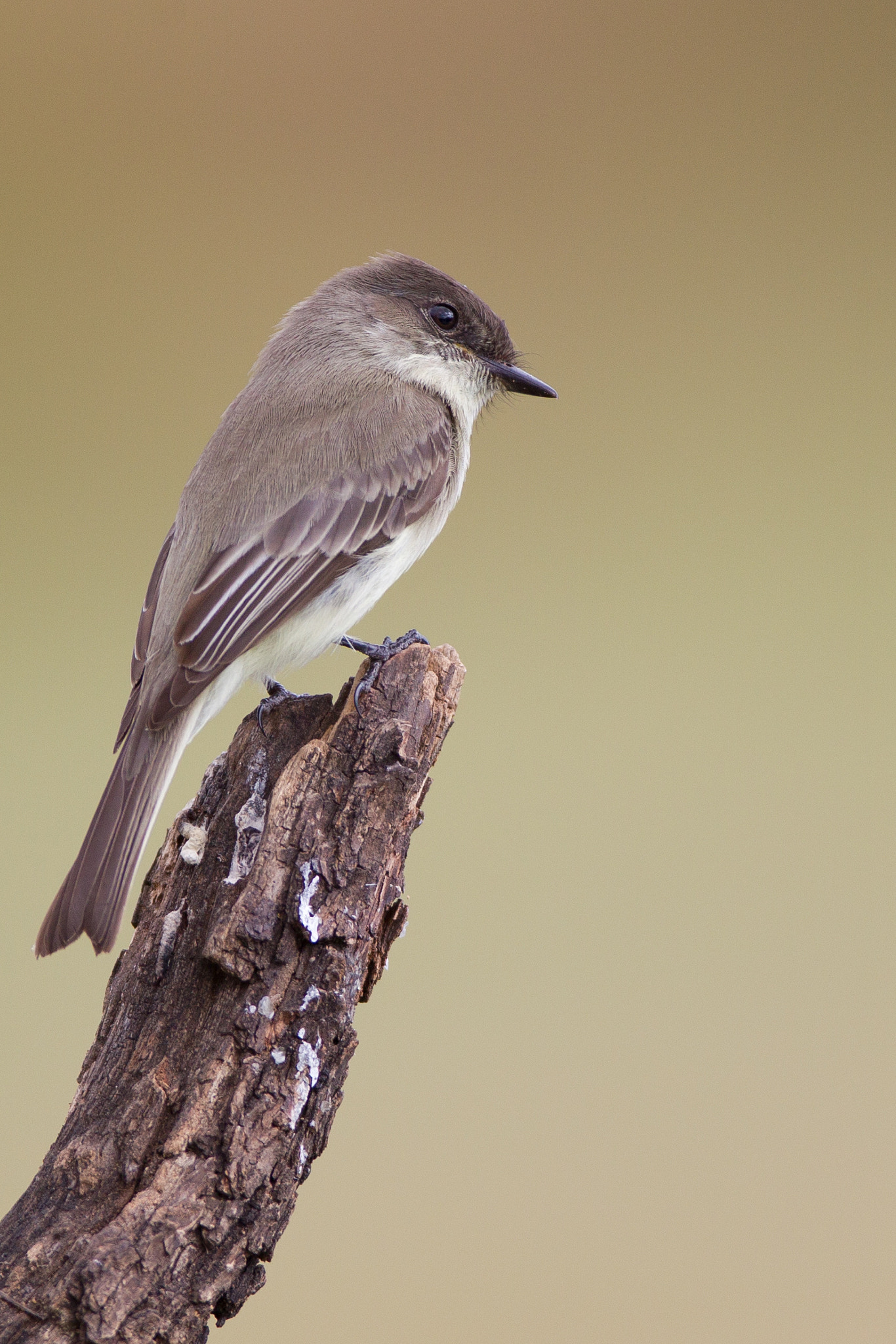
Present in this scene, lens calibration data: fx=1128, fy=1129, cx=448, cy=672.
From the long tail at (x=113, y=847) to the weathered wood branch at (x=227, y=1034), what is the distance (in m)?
0.05

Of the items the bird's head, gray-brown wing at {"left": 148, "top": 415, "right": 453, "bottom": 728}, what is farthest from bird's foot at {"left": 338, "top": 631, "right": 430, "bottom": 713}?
the bird's head

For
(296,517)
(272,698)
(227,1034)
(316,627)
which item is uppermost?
(296,517)

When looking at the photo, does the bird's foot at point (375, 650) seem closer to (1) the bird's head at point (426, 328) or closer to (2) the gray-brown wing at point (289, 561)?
(2) the gray-brown wing at point (289, 561)

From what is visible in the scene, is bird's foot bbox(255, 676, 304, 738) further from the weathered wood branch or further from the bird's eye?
the bird's eye

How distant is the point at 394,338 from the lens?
2855 millimetres

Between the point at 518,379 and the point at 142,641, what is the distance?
3.99 feet

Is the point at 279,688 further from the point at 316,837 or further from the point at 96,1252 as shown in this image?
the point at 96,1252

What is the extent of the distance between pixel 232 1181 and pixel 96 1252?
18 cm

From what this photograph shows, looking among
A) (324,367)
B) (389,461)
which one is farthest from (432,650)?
(324,367)

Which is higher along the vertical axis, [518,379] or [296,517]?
[518,379]

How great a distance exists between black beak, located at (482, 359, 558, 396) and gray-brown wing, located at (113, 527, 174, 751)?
0.94m

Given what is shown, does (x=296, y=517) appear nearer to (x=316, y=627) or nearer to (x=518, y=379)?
(x=316, y=627)

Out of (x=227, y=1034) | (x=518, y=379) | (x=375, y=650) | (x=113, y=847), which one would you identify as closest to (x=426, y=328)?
(x=518, y=379)

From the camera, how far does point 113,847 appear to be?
1937mm
